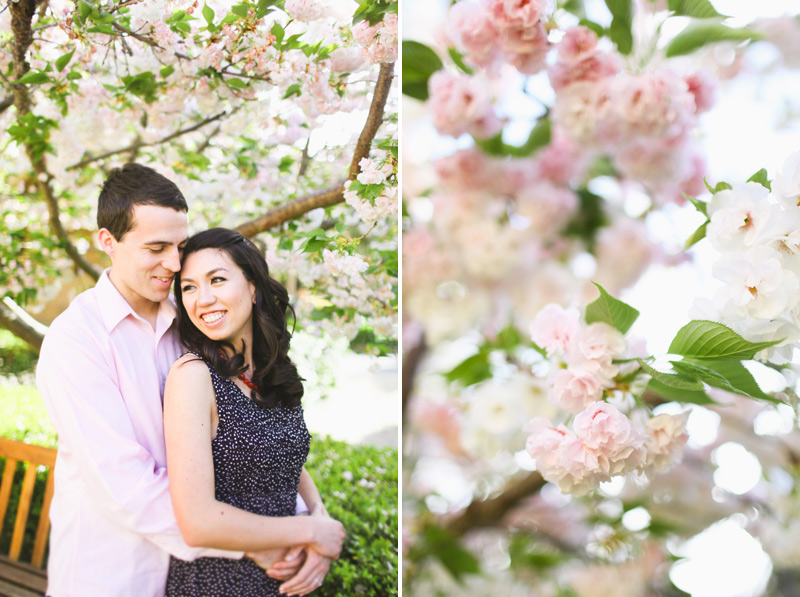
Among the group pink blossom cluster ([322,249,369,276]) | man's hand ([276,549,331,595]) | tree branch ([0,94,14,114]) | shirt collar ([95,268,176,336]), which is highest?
tree branch ([0,94,14,114])

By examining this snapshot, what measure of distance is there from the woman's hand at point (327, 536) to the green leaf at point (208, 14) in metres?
0.88

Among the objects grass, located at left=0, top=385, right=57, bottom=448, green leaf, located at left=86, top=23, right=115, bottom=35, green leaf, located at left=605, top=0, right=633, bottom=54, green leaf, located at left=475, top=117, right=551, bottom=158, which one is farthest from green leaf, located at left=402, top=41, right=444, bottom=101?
grass, located at left=0, top=385, right=57, bottom=448

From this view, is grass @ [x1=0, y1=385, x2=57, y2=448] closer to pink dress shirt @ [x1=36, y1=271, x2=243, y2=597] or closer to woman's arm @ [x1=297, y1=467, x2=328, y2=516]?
pink dress shirt @ [x1=36, y1=271, x2=243, y2=597]

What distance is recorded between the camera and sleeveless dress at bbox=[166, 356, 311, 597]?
0.86 m

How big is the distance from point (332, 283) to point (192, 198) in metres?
0.34

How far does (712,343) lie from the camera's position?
0.59m

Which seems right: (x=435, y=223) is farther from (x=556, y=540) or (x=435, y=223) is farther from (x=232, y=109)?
(x=556, y=540)

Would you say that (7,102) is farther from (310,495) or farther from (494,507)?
(494,507)

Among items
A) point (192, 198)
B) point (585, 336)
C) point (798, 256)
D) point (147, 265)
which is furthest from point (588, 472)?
point (192, 198)

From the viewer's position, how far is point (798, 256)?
0.59 meters

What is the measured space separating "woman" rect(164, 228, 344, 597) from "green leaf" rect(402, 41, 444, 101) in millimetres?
365

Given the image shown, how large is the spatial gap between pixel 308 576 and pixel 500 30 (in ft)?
2.80

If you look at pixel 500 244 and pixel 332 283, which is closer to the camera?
pixel 500 244

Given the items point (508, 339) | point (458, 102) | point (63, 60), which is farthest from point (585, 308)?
point (63, 60)
